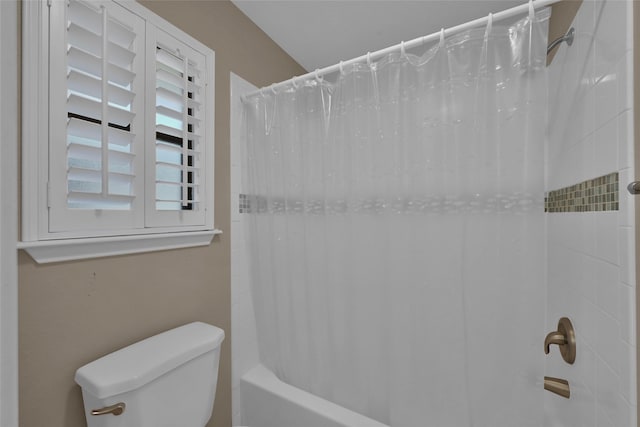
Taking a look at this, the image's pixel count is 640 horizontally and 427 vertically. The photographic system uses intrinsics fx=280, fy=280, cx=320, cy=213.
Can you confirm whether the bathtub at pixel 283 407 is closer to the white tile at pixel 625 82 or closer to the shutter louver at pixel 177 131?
the shutter louver at pixel 177 131

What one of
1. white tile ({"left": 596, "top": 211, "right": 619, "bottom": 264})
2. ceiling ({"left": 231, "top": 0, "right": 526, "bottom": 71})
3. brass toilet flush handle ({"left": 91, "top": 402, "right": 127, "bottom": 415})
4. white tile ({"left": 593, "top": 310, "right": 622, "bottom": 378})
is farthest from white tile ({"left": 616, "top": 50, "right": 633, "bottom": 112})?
brass toilet flush handle ({"left": 91, "top": 402, "right": 127, "bottom": 415})

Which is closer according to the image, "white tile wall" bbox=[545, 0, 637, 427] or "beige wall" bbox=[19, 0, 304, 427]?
"white tile wall" bbox=[545, 0, 637, 427]

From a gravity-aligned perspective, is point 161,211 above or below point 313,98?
below

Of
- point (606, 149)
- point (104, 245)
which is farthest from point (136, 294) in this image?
point (606, 149)

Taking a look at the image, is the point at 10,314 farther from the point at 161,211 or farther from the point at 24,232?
the point at 161,211

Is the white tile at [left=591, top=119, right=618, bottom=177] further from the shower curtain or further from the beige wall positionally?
the beige wall

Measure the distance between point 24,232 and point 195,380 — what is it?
2.44ft

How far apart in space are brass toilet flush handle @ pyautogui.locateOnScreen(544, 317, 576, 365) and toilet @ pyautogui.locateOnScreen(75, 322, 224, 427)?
4.01 ft

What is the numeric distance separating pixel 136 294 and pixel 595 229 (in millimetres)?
1582

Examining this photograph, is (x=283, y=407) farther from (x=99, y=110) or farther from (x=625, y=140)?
(x=625, y=140)

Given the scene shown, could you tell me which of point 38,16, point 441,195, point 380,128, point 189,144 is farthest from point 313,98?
point 38,16

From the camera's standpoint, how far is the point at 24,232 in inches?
31.4

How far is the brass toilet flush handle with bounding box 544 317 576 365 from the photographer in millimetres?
953

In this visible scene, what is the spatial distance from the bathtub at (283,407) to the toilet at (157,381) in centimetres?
41
